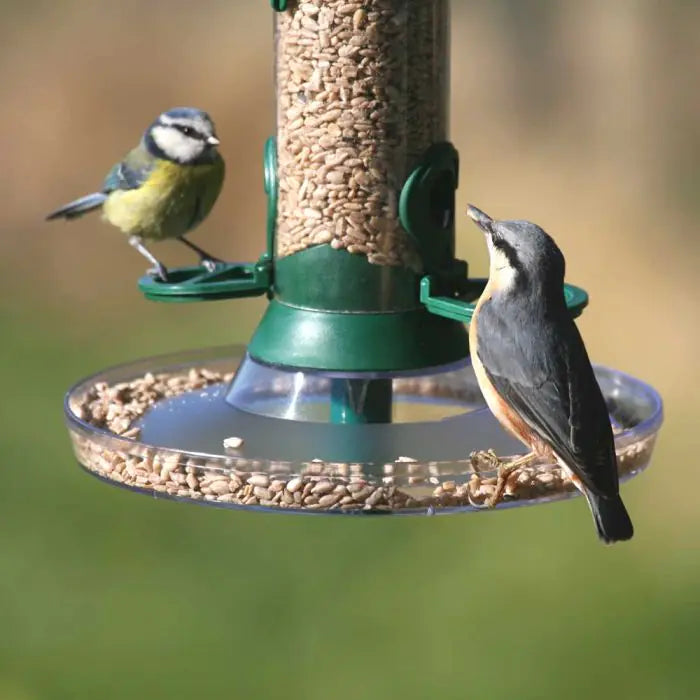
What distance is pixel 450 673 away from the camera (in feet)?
19.8

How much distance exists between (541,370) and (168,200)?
168 centimetres

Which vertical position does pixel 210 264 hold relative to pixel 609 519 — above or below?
above

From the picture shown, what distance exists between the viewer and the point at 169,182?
4.85 meters

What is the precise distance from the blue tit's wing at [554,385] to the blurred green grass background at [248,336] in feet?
8.52

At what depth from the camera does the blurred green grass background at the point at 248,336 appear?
608 centimetres

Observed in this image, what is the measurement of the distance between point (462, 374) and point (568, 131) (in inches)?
161

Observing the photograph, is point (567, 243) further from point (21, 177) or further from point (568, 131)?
point (21, 177)

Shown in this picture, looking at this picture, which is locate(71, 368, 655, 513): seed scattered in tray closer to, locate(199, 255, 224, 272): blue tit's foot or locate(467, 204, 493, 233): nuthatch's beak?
locate(467, 204, 493, 233): nuthatch's beak

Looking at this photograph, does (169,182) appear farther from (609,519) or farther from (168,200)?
(609,519)

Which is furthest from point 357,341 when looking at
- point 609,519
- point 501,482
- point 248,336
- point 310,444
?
point 248,336

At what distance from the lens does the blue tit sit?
16.0ft

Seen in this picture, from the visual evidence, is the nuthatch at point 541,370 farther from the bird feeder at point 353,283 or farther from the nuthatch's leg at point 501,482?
the bird feeder at point 353,283

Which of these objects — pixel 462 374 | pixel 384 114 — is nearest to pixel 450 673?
pixel 462 374

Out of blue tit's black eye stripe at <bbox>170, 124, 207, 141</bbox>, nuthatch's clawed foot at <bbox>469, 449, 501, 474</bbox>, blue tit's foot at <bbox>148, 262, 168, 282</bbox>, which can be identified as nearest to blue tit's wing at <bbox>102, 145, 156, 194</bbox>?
blue tit's black eye stripe at <bbox>170, 124, 207, 141</bbox>
